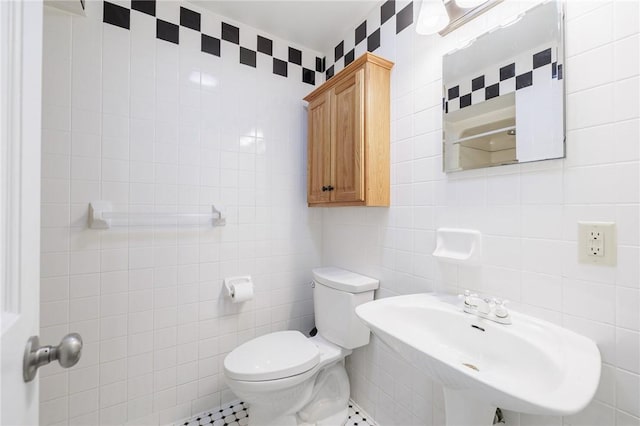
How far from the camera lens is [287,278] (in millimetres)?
1842

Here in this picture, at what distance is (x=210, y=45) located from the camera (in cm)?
158

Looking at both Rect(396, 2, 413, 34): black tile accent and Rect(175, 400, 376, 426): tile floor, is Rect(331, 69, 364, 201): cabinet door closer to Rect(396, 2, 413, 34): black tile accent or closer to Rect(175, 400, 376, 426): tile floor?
Rect(396, 2, 413, 34): black tile accent

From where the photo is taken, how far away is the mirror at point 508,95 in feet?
2.87

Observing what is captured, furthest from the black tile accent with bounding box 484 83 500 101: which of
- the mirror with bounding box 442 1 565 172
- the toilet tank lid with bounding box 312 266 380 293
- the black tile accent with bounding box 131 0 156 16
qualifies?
the black tile accent with bounding box 131 0 156 16

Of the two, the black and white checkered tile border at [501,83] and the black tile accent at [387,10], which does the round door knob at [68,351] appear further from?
the black tile accent at [387,10]

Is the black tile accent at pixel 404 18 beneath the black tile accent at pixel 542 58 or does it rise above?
above

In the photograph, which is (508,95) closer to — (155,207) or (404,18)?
(404,18)

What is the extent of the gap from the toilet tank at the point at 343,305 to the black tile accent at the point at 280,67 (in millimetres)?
1320

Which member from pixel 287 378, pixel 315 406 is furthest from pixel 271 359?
pixel 315 406

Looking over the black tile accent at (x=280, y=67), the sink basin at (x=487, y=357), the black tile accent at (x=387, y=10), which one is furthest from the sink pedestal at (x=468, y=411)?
the black tile accent at (x=280, y=67)

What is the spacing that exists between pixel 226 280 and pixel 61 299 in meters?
0.72

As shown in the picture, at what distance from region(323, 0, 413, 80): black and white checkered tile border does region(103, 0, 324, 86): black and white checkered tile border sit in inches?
6.9

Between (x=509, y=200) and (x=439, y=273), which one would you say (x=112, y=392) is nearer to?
(x=439, y=273)

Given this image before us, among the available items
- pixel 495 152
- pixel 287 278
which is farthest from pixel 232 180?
pixel 495 152
